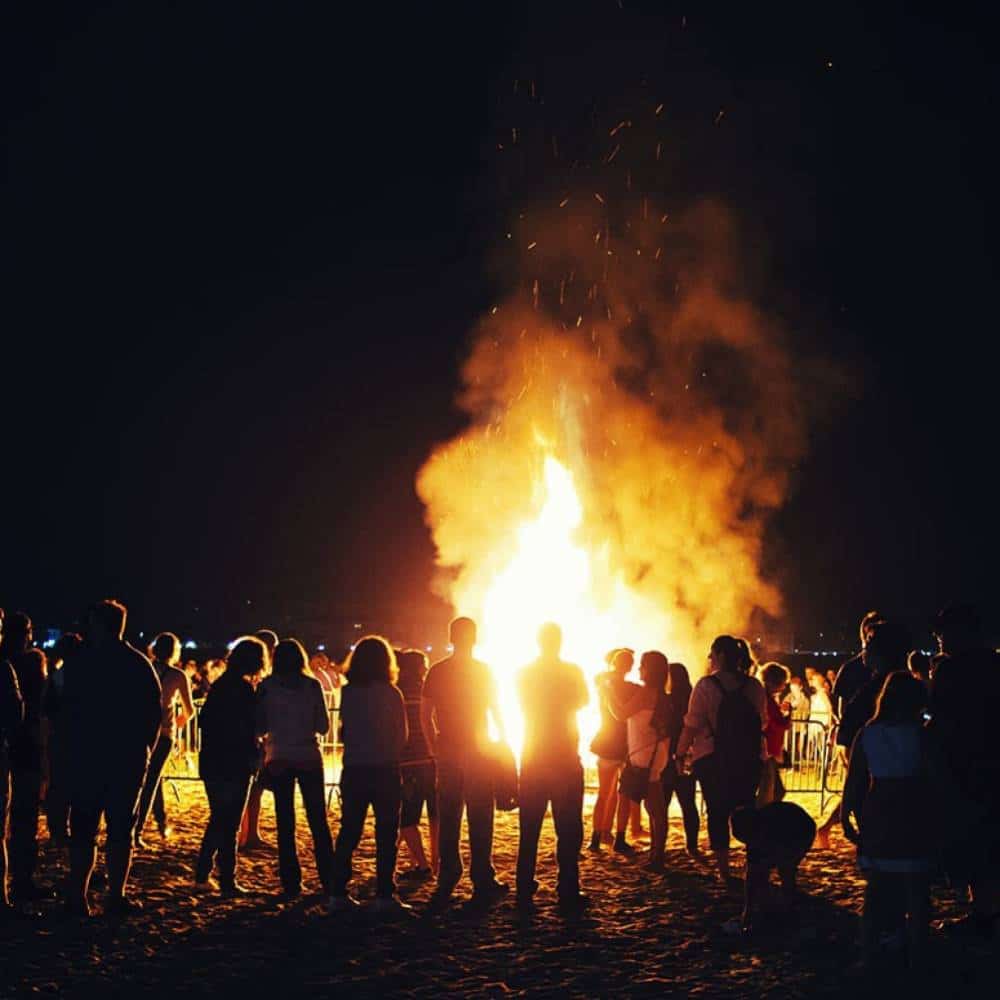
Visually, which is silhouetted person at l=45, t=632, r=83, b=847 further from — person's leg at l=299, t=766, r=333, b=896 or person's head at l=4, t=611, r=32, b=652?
person's leg at l=299, t=766, r=333, b=896

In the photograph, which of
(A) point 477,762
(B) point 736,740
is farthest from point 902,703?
(A) point 477,762

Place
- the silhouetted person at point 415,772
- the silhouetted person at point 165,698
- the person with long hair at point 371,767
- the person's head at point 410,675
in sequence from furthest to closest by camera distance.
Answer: the silhouetted person at point 165,698 < the person's head at point 410,675 < the silhouetted person at point 415,772 < the person with long hair at point 371,767

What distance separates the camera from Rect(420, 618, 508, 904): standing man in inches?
345

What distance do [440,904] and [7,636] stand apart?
147 inches

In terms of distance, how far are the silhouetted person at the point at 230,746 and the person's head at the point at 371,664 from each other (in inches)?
33.2

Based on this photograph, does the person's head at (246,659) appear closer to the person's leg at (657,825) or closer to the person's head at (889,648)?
the person's leg at (657,825)

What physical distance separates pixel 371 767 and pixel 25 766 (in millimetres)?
2564

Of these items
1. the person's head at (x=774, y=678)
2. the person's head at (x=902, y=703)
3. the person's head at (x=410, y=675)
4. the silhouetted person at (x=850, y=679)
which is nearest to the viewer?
the person's head at (x=902, y=703)

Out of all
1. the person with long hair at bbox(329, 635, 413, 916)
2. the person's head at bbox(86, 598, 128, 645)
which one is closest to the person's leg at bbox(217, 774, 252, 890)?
the person with long hair at bbox(329, 635, 413, 916)

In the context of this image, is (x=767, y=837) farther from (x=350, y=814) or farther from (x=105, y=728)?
(x=105, y=728)

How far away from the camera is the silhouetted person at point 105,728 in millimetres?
7777

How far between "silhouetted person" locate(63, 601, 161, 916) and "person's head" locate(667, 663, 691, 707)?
4780 mm

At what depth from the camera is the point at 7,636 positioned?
Result: 8578mm

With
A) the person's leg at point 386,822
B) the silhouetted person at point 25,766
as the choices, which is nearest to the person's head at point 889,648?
the person's leg at point 386,822
